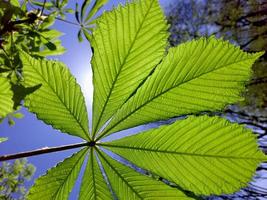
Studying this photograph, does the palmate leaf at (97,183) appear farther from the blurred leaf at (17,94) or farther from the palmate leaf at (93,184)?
the blurred leaf at (17,94)

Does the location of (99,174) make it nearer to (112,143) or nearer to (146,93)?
(112,143)

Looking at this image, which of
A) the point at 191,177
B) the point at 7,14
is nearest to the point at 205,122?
the point at 191,177

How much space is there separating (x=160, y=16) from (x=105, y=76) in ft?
0.50

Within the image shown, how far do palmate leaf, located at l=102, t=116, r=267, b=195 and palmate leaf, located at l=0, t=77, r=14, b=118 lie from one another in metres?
0.30

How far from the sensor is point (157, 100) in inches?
29.7

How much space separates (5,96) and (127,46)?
0.25 meters

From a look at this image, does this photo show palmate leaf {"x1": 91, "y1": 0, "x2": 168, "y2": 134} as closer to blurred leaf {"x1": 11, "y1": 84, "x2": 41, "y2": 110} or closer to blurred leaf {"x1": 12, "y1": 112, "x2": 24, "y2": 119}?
blurred leaf {"x1": 11, "y1": 84, "x2": 41, "y2": 110}

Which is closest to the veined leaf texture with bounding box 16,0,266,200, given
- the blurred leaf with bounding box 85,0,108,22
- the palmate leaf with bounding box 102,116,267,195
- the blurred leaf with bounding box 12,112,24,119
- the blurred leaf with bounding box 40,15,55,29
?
the palmate leaf with bounding box 102,116,267,195

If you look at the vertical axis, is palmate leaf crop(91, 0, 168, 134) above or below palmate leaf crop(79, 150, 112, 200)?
above

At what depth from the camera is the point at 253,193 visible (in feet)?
23.9

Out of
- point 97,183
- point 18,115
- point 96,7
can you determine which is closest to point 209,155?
point 97,183

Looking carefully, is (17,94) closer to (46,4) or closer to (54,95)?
(54,95)

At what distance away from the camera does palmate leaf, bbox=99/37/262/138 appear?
0.71 m

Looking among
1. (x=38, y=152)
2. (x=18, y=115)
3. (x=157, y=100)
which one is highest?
(x=18, y=115)
